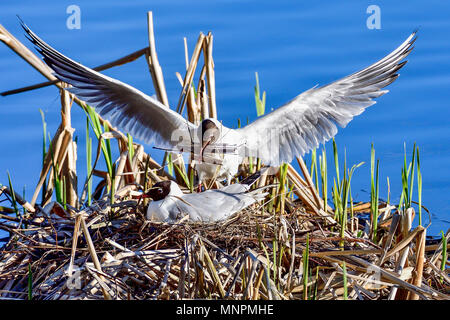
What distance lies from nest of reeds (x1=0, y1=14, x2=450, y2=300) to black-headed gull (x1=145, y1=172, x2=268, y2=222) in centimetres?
9

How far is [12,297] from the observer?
384cm

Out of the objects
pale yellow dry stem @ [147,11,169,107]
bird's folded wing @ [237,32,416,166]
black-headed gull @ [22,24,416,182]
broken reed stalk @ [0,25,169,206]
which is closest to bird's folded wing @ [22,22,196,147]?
black-headed gull @ [22,24,416,182]

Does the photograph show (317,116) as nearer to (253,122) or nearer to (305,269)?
(253,122)

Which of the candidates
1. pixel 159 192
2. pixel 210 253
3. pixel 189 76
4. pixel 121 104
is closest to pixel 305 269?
pixel 210 253

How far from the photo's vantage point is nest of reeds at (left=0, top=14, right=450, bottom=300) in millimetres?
3551

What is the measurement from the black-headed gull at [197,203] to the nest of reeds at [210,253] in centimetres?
9

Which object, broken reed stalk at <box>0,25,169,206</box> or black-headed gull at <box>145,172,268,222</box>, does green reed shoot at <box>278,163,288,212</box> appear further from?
broken reed stalk at <box>0,25,169,206</box>

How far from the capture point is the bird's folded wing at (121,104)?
210 inches

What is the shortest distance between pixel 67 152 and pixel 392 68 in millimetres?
2465

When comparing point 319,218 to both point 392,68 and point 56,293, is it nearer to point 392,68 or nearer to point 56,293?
point 392,68

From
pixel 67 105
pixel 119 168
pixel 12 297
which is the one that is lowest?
pixel 12 297

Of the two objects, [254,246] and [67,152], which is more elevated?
[67,152]

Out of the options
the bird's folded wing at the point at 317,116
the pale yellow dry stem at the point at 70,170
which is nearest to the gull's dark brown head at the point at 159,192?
the pale yellow dry stem at the point at 70,170
